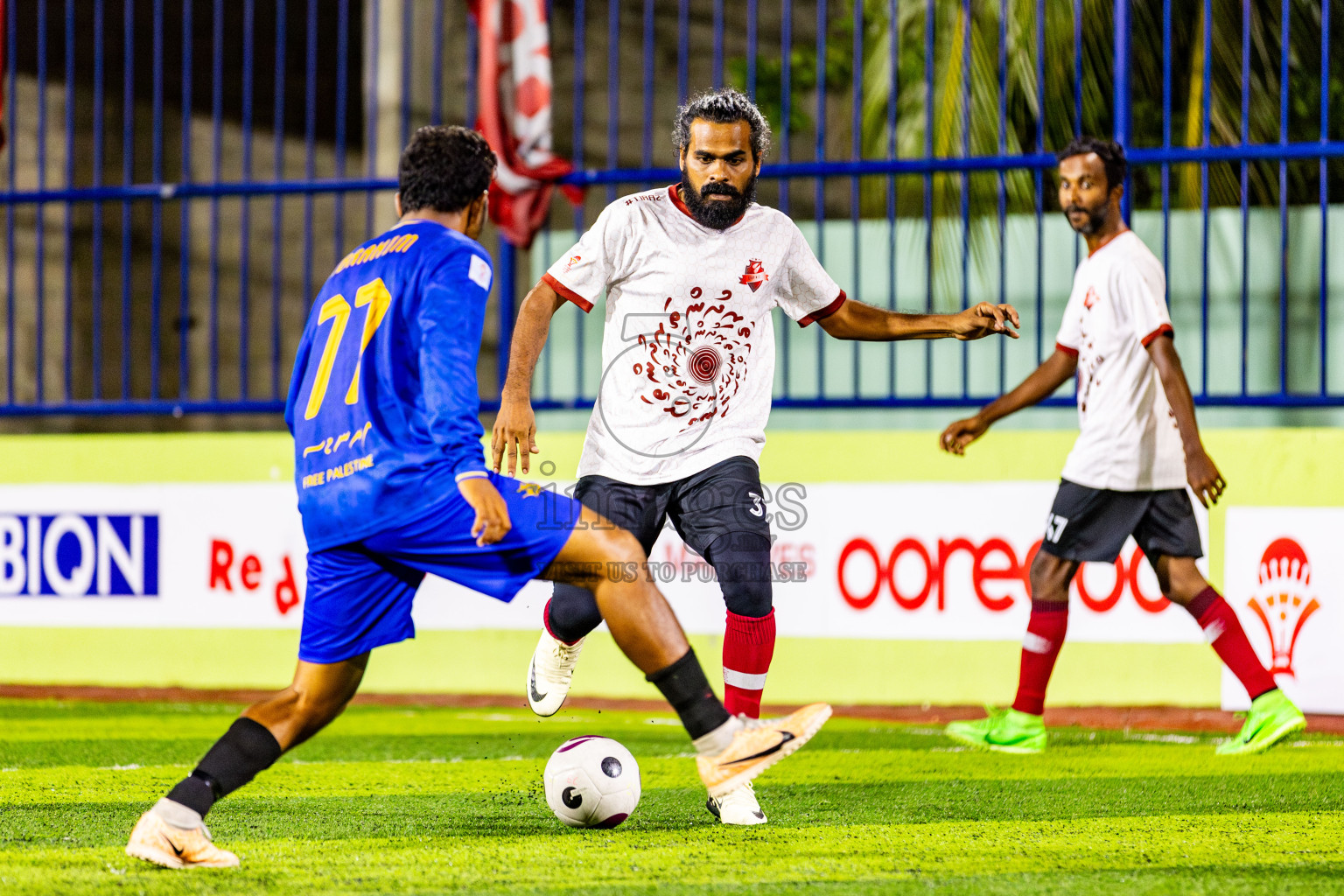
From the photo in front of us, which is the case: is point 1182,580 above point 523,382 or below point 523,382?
below

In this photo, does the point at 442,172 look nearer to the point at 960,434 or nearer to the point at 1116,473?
Answer: the point at 960,434

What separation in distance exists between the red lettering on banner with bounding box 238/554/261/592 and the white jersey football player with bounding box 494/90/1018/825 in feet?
11.6

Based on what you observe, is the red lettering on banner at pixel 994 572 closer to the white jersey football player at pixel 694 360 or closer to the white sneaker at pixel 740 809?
the white jersey football player at pixel 694 360

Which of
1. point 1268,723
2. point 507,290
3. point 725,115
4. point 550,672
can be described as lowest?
point 1268,723

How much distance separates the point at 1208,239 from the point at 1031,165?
881mm

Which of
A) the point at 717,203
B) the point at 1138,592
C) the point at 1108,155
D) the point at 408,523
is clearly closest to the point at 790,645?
the point at 1138,592

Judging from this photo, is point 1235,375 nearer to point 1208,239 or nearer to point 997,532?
point 1208,239

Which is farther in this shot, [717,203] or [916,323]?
[916,323]

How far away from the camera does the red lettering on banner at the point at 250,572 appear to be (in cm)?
763

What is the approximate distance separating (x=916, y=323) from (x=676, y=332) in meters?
0.75

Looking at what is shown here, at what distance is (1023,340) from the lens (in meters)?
7.62

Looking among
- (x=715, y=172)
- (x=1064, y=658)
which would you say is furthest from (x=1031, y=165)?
(x=715, y=172)

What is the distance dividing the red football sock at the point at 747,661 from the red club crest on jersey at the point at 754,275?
3.08 feet

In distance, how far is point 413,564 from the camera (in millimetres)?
3514
